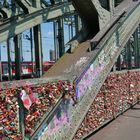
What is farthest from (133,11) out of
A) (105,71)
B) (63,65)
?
(63,65)

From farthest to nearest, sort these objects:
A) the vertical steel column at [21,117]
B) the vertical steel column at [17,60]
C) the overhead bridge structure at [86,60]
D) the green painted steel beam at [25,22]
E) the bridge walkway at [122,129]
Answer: the vertical steel column at [17,60]
the green painted steel beam at [25,22]
the bridge walkway at [122,129]
the overhead bridge structure at [86,60]
the vertical steel column at [21,117]

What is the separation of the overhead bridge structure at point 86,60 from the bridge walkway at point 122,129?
105 cm

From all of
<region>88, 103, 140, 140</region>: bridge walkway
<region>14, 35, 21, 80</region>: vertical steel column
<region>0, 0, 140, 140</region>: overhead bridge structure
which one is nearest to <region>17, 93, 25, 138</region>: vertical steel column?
<region>0, 0, 140, 140</region>: overhead bridge structure

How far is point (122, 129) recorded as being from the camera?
9875mm

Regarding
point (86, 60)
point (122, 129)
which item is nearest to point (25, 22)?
point (122, 129)

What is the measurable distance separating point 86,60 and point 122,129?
2324mm

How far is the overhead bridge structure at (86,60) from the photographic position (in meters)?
6.93

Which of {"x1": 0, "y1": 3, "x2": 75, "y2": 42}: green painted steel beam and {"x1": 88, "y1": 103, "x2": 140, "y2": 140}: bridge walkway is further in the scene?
{"x1": 0, "y1": 3, "x2": 75, "y2": 42}: green painted steel beam

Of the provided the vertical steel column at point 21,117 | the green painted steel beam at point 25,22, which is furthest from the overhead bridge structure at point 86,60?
the green painted steel beam at point 25,22

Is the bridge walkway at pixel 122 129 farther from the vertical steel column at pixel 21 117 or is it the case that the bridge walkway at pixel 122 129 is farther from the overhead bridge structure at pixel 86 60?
the vertical steel column at pixel 21 117

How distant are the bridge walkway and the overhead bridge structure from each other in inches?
41.4

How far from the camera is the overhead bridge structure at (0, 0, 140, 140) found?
22.7 feet

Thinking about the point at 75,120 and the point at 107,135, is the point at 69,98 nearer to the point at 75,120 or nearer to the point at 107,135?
the point at 75,120

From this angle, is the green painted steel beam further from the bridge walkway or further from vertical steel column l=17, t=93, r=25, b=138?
vertical steel column l=17, t=93, r=25, b=138
